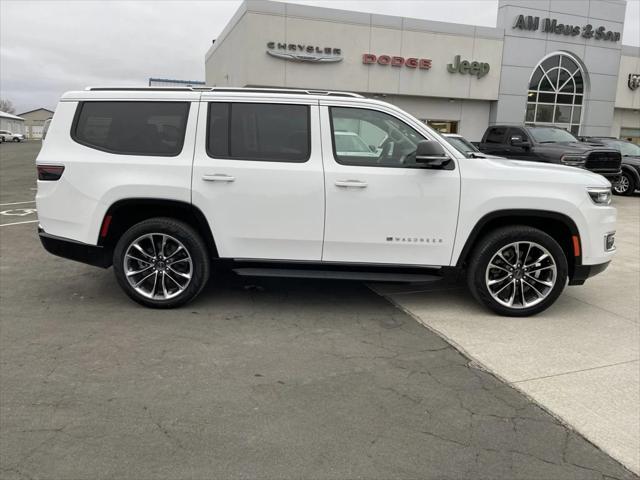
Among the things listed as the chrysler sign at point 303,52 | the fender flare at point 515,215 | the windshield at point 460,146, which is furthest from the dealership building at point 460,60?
the fender flare at point 515,215

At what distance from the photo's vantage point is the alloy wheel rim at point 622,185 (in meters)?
15.7

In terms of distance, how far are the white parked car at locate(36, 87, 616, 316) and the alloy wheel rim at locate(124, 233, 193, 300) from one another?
1 centimetres

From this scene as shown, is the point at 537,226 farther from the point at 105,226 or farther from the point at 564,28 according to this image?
the point at 564,28

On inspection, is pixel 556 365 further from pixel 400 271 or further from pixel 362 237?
pixel 362 237

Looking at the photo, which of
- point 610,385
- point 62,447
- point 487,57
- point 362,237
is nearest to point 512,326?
point 610,385

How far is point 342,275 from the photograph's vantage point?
502 centimetres

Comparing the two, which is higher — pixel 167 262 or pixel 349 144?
pixel 349 144

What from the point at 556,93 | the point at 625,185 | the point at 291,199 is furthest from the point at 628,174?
the point at 291,199

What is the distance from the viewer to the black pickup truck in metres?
12.6

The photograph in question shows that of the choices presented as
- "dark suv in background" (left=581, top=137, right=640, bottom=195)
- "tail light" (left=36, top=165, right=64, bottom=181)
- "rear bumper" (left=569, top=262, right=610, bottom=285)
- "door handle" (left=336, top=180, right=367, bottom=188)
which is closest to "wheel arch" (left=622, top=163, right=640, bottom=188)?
"dark suv in background" (left=581, top=137, right=640, bottom=195)

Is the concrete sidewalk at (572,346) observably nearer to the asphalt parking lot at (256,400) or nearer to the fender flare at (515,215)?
the asphalt parking lot at (256,400)

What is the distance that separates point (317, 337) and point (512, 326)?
1846 mm

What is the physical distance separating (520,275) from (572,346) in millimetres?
850

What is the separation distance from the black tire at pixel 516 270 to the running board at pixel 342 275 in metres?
0.39
